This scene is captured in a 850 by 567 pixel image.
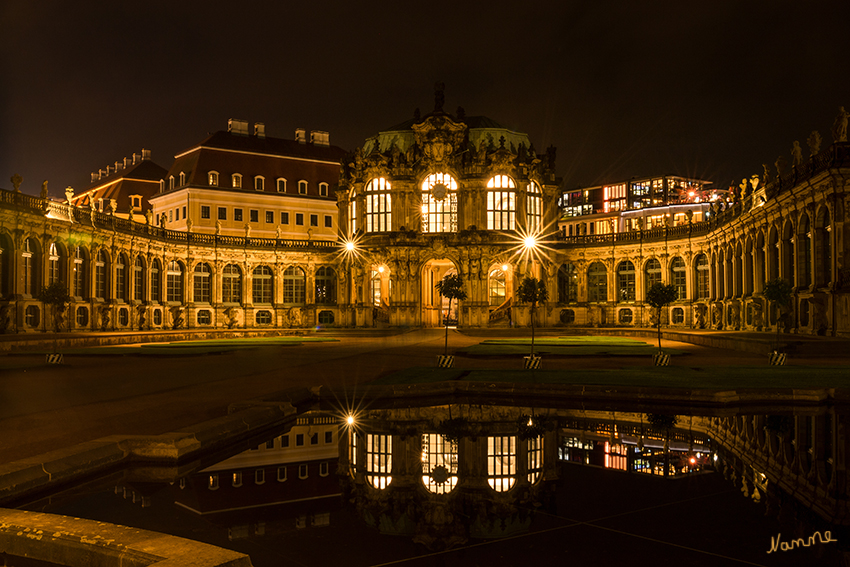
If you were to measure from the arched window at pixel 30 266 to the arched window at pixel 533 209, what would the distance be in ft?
148

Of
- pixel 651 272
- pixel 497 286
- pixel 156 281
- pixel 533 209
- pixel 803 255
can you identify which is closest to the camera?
pixel 803 255

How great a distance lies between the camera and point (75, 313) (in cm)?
5681

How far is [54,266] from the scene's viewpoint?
5525 cm

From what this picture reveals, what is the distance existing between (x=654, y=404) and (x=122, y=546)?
14.0m

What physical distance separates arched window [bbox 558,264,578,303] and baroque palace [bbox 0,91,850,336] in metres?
0.15

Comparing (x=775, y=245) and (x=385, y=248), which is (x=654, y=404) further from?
(x=385, y=248)

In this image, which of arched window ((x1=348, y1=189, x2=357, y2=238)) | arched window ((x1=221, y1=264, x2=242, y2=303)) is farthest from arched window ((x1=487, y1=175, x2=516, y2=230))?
arched window ((x1=221, y1=264, x2=242, y2=303))

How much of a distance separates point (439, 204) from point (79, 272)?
34611 millimetres

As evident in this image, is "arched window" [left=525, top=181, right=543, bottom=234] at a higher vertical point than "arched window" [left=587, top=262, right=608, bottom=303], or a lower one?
higher

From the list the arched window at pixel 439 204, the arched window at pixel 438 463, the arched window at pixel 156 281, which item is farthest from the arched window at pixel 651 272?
the arched window at pixel 438 463

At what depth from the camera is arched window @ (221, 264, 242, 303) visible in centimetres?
7650

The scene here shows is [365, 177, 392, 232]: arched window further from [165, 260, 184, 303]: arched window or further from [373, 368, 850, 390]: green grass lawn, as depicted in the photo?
[373, 368, 850, 390]: green grass lawn

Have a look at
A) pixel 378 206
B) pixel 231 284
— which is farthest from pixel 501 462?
pixel 231 284

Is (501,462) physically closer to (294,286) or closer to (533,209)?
(533,209)
